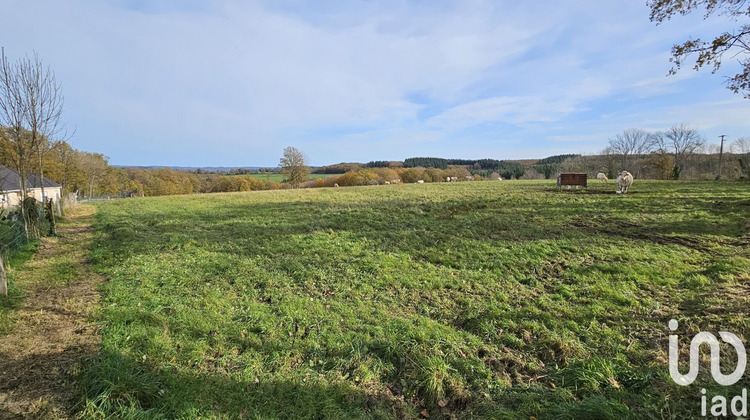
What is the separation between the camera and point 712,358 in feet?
10.8

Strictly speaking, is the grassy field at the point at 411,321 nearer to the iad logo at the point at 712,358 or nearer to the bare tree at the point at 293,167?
the iad logo at the point at 712,358

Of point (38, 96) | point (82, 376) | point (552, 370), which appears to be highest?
point (38, 96)

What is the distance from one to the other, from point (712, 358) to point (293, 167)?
55.7 meters

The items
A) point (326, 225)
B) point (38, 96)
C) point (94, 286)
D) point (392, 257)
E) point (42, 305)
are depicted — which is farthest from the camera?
point (326, 225)

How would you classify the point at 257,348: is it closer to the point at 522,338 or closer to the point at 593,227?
the point at 522,338

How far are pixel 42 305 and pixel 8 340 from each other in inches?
51.2

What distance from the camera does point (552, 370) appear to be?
134 inches

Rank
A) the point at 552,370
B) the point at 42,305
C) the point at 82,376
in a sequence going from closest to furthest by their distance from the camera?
the point at 82,376 < the point at 552,370 < the point at 42,305

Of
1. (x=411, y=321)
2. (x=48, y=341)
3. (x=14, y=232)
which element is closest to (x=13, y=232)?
(x=14, y=232)

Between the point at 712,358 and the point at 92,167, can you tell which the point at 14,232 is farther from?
the point at 92,167

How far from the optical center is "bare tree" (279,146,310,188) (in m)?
55.0

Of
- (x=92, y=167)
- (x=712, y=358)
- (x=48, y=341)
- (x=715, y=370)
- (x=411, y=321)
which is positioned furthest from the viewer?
(x=92, y=167)

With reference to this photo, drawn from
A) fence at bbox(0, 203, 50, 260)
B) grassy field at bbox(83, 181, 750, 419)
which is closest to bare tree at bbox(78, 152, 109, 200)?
fence at bbox(0, 203, 50, 260)

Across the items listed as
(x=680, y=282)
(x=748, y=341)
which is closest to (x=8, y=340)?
(x=748, y=341)
